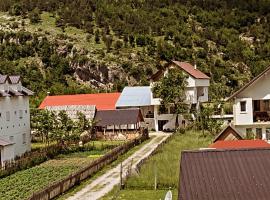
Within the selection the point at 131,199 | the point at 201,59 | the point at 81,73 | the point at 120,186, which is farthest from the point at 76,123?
the point at 201,59

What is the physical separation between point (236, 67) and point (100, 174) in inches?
3104

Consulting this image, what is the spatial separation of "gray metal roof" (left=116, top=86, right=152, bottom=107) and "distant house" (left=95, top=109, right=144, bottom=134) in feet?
20.6

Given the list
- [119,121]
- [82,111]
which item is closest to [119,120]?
[119,121]

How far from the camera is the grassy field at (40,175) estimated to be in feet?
90.9

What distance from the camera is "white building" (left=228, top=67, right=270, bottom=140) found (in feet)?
122

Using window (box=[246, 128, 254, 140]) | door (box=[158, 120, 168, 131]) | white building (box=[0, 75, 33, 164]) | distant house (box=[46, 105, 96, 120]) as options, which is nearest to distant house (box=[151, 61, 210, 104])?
door (box=[158, 120, 168, 131])

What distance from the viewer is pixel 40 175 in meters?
32.8

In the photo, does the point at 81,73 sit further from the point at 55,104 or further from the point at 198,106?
the point at 198,106

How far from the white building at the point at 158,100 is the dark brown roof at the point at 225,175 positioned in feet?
146

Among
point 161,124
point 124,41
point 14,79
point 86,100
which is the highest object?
point 124,41

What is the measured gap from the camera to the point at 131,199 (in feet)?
80.6

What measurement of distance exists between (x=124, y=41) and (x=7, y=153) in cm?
7249

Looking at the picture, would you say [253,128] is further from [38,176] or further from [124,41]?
[124,41]

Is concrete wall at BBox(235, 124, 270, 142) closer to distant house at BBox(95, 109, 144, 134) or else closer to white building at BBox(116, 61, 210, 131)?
distant house at BBox(95, 109, 144, 134)
